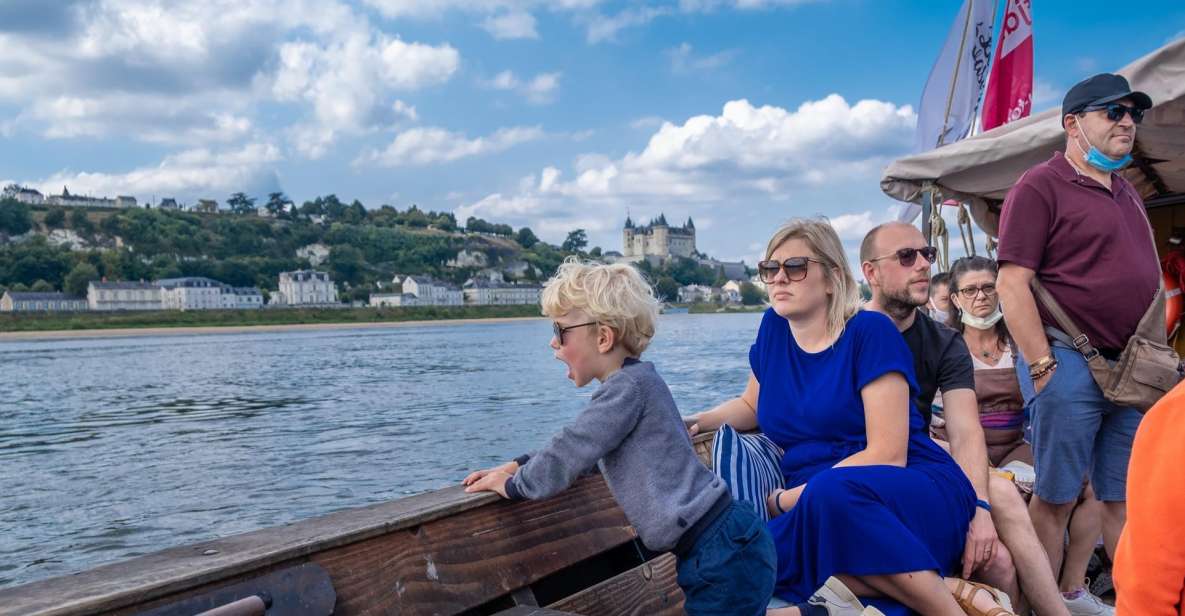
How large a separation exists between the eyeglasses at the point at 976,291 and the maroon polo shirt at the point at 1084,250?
2.33ft

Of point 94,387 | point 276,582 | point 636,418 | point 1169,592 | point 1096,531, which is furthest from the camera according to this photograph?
point 94,387

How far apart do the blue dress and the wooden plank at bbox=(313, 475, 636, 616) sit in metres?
0.54

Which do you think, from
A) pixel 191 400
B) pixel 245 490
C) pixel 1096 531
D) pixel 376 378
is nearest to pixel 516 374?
pixel 376 378

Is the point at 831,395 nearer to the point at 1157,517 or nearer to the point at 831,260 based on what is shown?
the point at 831,260

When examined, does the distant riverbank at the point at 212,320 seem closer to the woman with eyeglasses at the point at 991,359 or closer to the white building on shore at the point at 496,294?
the white building on shore at the point at 496,294

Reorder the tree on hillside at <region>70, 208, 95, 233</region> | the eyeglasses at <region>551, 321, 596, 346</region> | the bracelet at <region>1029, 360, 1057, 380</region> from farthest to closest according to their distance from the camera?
the tree on hillside at <region>70, 208, 95, 233</region>
the bracelet at <region>1029, 360, 1057, 380</region>
the eyeglasses at <region>551, 321, 596, 346</region>

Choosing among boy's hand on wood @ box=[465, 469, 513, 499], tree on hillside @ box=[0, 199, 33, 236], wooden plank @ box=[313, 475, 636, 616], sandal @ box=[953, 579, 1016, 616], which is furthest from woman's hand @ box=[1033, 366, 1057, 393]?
tree on hillside @ box=[0, 199, 33, 236]

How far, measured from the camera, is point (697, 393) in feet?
73.5

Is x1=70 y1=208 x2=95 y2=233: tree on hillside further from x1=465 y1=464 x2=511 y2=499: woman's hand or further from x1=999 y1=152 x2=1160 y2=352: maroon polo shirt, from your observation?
x1=999 y1=152 x2=1160 y2=352: maroon polo shirt

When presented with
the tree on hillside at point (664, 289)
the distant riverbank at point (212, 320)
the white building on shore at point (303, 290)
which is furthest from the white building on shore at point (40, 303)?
the tree on hillside at point (664, 289)

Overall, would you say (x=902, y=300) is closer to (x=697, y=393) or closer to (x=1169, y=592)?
(x=1169, y=592)

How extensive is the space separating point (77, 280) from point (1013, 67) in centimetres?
10923

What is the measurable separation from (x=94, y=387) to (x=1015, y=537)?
35.2m

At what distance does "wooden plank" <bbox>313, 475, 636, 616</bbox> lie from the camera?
76.5 inches
